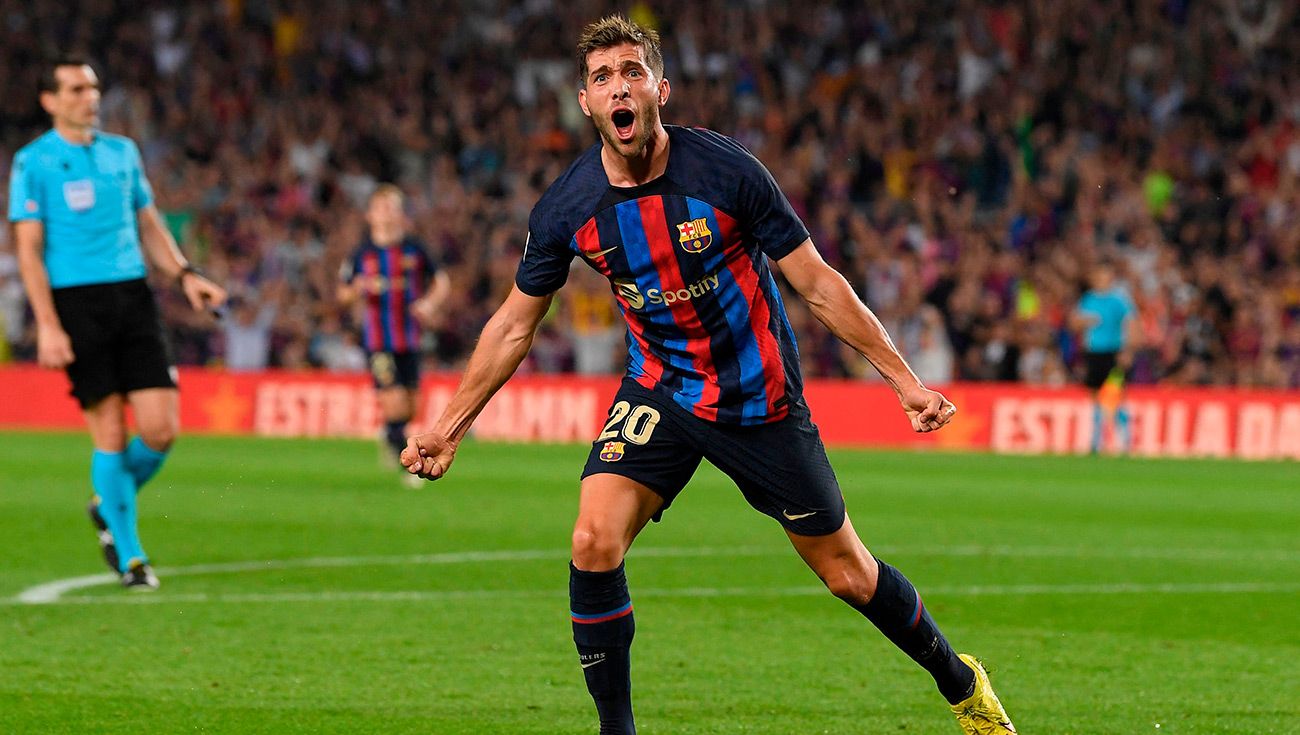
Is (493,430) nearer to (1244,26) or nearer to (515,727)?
(1244,26)

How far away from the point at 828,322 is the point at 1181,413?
1708 centimetres

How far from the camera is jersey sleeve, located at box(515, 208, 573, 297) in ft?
17.6

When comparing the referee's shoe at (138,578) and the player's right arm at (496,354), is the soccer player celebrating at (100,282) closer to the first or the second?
the referee's shoe at (138,578)

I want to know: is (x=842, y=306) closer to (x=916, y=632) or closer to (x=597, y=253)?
(x=597, y=253)

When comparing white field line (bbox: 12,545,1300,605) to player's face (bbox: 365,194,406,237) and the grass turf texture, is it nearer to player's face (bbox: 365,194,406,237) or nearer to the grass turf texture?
the grass turf texture

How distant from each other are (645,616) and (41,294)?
3.16 metres

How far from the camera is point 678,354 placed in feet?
17.9

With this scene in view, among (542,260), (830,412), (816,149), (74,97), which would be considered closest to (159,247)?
(74,97)

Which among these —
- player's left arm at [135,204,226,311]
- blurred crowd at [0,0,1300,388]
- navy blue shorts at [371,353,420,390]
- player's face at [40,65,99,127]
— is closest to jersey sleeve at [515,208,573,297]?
player's left arm at [135,204,226,311]

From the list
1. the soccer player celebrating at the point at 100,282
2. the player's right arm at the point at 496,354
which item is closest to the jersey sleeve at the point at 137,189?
the soccer player celebrating at the point at 100,282

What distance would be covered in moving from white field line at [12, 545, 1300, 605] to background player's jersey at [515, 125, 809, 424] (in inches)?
146

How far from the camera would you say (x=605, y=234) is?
5277 mm

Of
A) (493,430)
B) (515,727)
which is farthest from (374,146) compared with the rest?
(515,727)

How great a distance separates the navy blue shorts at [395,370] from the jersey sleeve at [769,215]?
10.9 m
